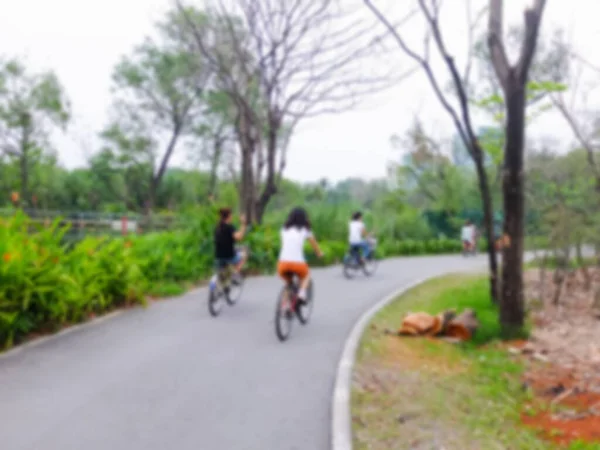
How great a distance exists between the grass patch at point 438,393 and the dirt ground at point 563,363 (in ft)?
0.82

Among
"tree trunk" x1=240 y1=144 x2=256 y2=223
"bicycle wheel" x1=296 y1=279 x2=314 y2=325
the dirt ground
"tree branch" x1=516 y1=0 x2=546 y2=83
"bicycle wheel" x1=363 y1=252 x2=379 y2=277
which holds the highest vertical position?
"tree branch" x1=516 y1=0 x2=546 y2=83

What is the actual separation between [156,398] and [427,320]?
554 cm

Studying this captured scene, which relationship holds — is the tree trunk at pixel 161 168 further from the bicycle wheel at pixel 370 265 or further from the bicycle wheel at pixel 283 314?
the bicycle wheel at pixel 283 314

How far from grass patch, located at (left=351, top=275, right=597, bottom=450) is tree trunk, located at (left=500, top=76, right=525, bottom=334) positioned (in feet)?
1.47

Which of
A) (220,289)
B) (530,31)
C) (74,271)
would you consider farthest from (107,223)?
(530,31)

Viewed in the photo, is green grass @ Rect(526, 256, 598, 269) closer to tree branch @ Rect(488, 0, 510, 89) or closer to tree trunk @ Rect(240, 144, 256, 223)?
tree branch @ Rect(488, 0, 510, 89)

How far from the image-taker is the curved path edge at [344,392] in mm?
5585

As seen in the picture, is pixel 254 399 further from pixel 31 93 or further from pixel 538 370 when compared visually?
pixel 31 93

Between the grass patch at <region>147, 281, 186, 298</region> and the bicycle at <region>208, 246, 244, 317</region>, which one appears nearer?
the bicycle at <region>208, 246, 244, 317</region>

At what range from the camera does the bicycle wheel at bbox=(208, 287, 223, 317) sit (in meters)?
11.5

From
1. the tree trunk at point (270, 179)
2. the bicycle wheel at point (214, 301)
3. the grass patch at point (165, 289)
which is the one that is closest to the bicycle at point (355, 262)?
the tree trunk at point (270, 179)

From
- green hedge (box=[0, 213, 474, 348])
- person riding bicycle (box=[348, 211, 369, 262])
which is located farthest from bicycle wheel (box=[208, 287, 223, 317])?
person riding bicycle (box=[348, 211, 369, 262])

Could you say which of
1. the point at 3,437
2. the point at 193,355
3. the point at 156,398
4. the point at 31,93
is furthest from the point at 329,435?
the point at 31,93

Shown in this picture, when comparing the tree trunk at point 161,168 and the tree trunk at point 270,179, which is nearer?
the tree trunk at point 270,179
